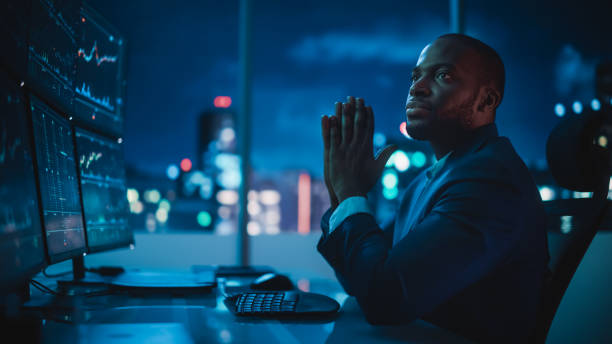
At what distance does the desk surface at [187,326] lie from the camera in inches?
29.2

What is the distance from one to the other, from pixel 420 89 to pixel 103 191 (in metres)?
1.00

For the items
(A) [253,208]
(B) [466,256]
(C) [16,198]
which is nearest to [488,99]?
(B) [466,256]

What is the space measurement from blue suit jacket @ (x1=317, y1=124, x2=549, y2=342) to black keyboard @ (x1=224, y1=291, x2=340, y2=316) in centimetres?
14

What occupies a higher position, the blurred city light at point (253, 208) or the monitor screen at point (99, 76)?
the monitor screen at point (99, 76)

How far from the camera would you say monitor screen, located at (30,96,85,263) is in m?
0.87

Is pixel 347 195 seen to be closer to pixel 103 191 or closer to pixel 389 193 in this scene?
pixel 103 191

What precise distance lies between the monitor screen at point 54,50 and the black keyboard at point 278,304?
2.01 ft

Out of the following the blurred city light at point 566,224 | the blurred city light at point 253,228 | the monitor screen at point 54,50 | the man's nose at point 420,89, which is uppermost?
the monitor screen at point 54,50

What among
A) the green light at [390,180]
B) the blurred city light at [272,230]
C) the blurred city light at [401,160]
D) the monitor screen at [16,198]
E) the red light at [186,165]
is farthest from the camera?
the red light at [186,165]

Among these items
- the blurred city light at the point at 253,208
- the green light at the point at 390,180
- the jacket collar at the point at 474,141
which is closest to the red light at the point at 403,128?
the jacket collar at the point at 474,141

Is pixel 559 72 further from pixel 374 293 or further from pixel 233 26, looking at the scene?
pixel 374 293

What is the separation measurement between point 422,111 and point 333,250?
1.28ft

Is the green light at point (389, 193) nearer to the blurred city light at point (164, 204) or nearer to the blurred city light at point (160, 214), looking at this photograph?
the blurred city light at point (160, 214)

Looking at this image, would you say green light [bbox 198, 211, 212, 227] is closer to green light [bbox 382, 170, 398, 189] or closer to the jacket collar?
green light [bbox 382, 170, 398, 189]
